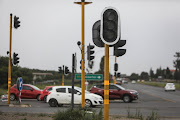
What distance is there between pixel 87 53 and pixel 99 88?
12.9 meters

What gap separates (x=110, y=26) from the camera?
830 cm

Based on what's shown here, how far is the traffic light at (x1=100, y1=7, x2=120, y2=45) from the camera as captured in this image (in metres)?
8.23

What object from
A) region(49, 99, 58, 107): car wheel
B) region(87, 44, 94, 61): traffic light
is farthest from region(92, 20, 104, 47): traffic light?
region(49, 99, 58, 107): car wheel

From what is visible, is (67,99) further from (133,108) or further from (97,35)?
(97,35)

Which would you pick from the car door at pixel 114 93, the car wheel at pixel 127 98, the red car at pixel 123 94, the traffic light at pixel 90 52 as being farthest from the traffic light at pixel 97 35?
the car door at pixel 114 93

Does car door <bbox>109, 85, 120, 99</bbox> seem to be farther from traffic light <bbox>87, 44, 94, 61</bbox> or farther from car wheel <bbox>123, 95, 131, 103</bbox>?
traffic light <bbox>87, 44, 94, 61</bbox>

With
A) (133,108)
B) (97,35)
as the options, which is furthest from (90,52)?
(97,35)

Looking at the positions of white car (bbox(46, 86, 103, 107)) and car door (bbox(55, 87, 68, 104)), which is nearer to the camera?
white car (bbox(46, 86, 103, 107))

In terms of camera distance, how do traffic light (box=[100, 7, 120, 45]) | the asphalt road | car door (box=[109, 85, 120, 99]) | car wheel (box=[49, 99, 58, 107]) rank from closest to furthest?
traffic light (box=[100, 7, 120, 45])
the asphalt road
car wheel (box=[49, 99, 58, 107])
car door (box=[109, 85, 120, 99])

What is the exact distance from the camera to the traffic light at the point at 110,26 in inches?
324

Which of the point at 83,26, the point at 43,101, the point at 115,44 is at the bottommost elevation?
the point at 43,101

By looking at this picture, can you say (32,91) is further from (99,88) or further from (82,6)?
(82,6)

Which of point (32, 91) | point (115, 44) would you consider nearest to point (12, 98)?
point (32, 91)

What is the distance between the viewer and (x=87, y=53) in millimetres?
19969
